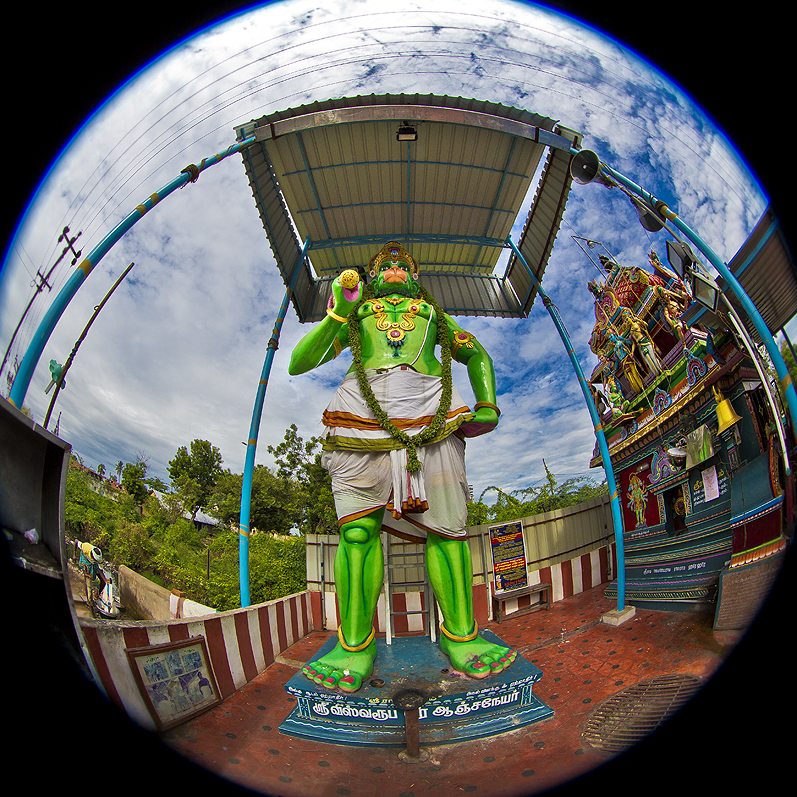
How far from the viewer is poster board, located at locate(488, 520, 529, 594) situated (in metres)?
1.94

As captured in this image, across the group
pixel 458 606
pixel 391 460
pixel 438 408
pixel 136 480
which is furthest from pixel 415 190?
pixel 458 606

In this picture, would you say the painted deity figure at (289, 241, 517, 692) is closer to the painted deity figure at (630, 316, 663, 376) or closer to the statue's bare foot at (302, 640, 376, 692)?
the statue's bare foot at (302, 640, 376, 692)

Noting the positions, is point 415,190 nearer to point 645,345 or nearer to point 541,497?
point 645,345

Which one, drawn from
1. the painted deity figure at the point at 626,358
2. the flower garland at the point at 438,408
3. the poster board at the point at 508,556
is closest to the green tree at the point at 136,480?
the flower garland at the point at 438,408

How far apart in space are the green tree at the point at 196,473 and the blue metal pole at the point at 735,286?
1.99m

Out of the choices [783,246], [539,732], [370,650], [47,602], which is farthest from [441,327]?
[47,602]

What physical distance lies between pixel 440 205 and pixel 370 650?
8.37 feet

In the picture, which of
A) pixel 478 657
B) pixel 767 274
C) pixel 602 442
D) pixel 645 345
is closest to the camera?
pixel 767 274

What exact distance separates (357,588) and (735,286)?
1843 millimetres

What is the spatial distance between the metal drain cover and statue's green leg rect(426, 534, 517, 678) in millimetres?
373

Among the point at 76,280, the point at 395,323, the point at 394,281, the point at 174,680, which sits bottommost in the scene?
the point at 174,680

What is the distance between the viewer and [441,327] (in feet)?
7.40

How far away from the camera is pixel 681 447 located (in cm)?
146

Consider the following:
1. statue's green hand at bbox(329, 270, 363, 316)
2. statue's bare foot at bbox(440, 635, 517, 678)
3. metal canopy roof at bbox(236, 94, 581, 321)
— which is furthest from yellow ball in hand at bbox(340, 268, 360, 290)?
statue's bare foot at bbox(440, 635, 517, 678)
